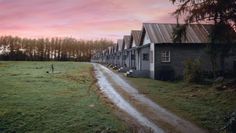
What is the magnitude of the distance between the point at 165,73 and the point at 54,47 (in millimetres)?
142358

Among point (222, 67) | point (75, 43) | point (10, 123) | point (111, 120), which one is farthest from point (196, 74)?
point (75, 43)

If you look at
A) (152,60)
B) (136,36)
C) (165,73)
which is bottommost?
(165,73)

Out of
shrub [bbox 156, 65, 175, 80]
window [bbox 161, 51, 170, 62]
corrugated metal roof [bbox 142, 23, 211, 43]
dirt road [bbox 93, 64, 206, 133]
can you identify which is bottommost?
dirt road [bbox 93, 64, 206, 133]

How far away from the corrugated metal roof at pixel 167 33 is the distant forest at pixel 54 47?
115 meters

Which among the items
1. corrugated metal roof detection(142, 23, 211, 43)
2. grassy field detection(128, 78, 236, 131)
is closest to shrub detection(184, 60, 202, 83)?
grassy field detection(128, 78, 236, 131)

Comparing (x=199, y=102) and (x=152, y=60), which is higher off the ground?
(x=152, y=60)

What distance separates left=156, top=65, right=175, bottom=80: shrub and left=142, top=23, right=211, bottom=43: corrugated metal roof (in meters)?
2.99

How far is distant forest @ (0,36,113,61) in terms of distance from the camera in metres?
161

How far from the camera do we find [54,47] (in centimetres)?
17312

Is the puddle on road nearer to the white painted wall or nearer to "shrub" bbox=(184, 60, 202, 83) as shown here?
"shrub" bbox=(184, 60, 202, 83)

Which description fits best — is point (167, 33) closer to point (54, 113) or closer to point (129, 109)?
point (129, 109)

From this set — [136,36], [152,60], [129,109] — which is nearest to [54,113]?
[129,109]

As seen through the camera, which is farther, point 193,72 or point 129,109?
point 193,72

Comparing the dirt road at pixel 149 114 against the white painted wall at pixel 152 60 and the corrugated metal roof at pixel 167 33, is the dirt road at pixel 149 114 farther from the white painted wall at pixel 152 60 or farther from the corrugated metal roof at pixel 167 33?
the corrugated metal roof at pixel 167 33
